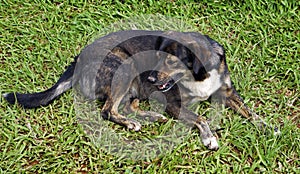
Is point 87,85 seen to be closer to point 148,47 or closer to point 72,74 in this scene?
point 72,74

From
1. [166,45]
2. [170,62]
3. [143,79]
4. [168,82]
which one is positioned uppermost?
[166,45]

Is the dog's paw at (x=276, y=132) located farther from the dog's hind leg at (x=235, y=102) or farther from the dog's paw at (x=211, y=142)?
the dog's paw at (x=211, y=142)

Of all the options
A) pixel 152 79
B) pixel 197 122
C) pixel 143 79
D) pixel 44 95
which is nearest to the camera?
pixel 152 79

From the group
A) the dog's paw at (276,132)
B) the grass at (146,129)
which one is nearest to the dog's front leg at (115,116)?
the grass at (146,129)

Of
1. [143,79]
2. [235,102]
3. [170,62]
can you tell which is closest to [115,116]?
[143,79]

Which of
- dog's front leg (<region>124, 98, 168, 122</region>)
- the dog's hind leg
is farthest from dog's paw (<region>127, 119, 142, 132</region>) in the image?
the dog's hind leg

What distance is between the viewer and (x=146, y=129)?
4051 millimetres

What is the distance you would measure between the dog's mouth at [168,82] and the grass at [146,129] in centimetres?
48

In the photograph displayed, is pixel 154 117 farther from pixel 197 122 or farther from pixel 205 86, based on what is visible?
pixel 205 86

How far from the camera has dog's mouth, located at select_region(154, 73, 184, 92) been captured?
385 centimetres

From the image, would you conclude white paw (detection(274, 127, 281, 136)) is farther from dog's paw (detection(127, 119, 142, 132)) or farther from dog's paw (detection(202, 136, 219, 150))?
dog's paw (detection(127, 119, 142, 132))

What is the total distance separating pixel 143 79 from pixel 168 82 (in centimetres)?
40

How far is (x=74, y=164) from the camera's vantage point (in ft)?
12.3

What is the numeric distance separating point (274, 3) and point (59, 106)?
272 cm
